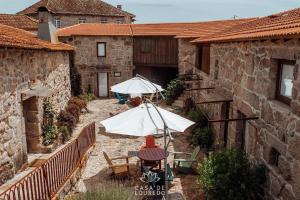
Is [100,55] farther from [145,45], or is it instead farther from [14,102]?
[14,102]

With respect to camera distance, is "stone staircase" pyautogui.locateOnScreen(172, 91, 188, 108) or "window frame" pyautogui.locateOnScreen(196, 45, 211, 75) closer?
"window frame" pyautogui.locateOnScreen(196, 45, 211, 75)

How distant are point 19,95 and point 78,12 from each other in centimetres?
2371

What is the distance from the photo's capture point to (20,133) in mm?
8445

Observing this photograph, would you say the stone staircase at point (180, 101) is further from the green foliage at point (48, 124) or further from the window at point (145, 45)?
the green foliage at point (48, 124)

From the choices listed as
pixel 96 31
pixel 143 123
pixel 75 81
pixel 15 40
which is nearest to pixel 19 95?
pixel 15 40

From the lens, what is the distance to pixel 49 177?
6418 mm

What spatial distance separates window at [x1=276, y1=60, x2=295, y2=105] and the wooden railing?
5226mm

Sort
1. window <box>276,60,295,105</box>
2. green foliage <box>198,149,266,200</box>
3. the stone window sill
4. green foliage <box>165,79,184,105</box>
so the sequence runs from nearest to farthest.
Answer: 1. the stone window sill
2. window <box>276,60,295,105</box>
3. green foliage <box>198,149,266,200</box>
4. green foliage <box>165,79,184,105</box>

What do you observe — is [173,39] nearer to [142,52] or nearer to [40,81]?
[142,52]

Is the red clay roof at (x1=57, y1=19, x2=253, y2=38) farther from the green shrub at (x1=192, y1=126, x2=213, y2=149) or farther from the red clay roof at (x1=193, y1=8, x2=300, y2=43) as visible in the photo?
the red clay roof at (x1=193, y1=8, x2=300, y2=43)

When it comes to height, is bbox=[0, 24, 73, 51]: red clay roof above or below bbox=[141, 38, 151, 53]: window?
below

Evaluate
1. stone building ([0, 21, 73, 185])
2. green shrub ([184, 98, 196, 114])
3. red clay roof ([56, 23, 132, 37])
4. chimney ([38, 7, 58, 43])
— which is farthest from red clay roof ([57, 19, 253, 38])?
stone building ([0, 21, 73, 185])

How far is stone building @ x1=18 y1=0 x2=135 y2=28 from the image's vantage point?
2973cm

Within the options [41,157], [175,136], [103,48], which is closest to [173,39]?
[103,48]
